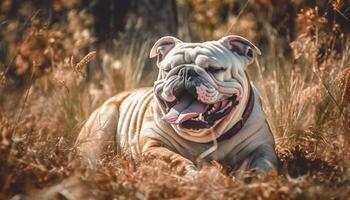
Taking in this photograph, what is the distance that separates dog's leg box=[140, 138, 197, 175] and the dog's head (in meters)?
0.17

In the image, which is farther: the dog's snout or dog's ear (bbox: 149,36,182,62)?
dog's ear (bbox: 149,36,182,62)

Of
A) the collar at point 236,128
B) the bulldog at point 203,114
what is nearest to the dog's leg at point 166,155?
the bulldog at point 203,114

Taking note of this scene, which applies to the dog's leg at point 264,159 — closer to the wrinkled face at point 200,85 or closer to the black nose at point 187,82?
the wrinkled face at point 200,85

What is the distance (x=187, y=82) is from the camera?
4.23m

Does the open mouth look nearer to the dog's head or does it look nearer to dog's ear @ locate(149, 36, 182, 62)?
the dog's head

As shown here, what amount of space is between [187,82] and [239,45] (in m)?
0.49

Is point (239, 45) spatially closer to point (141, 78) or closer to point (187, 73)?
point (187, 73)

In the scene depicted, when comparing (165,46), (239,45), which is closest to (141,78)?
(165,46)

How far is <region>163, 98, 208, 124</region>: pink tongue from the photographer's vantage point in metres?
4.25

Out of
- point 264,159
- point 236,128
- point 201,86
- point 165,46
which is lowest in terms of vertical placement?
point 264,159

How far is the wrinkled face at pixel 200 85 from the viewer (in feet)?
13.9

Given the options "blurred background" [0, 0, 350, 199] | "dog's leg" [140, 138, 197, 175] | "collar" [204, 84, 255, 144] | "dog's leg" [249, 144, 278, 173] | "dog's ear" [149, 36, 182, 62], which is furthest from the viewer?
"dog's ear" [149, 36, 182, 62]

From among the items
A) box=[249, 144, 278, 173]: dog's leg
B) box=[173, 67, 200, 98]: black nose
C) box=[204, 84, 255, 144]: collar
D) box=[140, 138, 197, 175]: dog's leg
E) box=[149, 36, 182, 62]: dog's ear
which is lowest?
box=[249, 144, 278, 173]: dog's leg

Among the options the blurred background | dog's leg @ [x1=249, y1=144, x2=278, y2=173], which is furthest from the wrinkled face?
the blurred background
